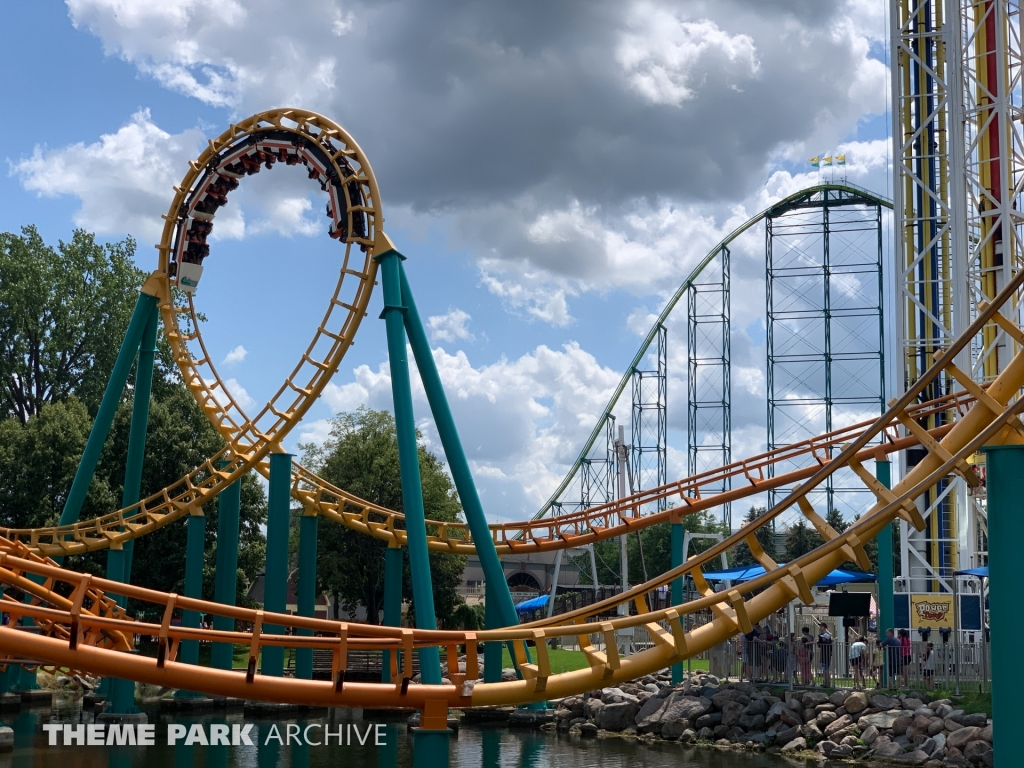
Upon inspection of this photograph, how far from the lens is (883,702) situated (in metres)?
17.3

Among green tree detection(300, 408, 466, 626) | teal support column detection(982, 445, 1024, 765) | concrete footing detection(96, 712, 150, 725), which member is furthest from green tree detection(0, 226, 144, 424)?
teal support column detection(982, 445, 1024, 765)

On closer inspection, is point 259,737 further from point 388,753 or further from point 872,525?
point 872,525

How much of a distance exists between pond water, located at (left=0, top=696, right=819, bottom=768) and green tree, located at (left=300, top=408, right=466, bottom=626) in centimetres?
1728

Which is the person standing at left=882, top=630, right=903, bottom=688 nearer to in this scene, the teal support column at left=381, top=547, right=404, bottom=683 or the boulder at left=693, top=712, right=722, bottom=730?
the boulder at left=693, top=712, right=722, bottom=730

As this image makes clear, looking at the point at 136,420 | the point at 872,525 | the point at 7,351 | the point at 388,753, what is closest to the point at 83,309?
the point at 7,351

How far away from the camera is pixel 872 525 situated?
10.9 metres

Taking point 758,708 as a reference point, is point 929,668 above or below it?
above

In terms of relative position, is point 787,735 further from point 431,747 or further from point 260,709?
point 260,709

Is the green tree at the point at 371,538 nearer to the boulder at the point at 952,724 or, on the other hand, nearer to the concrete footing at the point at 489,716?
the concrete footing at the point at 489,716

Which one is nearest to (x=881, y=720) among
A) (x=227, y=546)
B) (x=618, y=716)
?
(x=618, y=716)

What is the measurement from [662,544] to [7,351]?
43.8 meters

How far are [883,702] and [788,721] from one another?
1493 millimetres

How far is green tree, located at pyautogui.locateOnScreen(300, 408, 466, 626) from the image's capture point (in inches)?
1511

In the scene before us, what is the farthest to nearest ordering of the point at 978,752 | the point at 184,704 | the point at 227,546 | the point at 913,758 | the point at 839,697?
1. the point at 184,704
2. the point at 227,546
3. the point at 839,697
4. the point at 913,758
5. the point at 978,752
